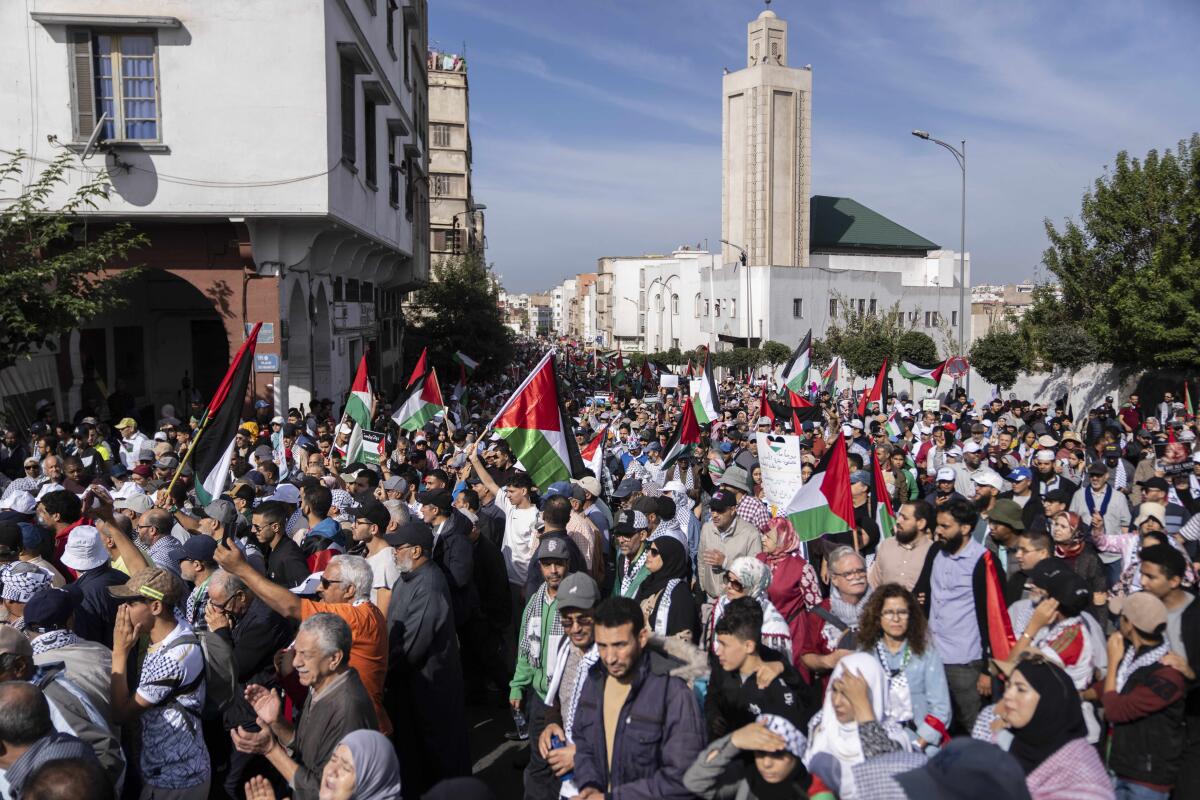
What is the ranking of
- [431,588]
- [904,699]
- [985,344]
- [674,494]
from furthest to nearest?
[985,344] < [674,494] < [431,588] < [904,699]

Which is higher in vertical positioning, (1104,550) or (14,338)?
(14,338)

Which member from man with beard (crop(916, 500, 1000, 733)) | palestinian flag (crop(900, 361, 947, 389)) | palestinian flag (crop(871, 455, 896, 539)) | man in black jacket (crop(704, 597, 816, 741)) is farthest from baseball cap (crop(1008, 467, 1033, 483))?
palestinian flag (crop(900, 361, 947, 389))

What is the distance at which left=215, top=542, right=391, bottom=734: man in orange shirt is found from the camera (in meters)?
4.81

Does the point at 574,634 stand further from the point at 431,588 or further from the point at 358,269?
the point at 358,269

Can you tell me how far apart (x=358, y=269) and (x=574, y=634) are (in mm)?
20570

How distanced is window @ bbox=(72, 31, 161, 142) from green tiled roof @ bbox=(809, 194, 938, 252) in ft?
227

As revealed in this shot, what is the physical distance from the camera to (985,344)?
31312 mm

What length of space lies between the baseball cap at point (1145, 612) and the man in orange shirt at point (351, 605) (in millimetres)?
3563

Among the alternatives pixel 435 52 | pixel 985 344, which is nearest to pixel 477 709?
pixel 985 344

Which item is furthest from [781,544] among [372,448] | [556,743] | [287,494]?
[372,448]

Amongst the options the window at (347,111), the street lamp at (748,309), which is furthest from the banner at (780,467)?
the street lamp at (748,309)

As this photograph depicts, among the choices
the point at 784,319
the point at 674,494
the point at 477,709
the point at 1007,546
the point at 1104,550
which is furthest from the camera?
the point at 784,319

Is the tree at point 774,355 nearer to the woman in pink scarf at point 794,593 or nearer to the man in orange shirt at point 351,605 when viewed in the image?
the woman in pink scarf at point 794,593

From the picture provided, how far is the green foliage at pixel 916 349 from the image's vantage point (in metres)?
38.5
